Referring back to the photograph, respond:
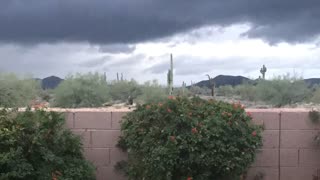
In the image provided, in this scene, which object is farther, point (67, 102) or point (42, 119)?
point (67, 102)

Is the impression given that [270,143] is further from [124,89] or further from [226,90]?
[226,90]

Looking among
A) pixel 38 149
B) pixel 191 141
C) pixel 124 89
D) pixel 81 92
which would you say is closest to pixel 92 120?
pixel 38 149

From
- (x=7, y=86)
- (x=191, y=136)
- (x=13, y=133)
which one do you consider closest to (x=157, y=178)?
(x=191, y=136)

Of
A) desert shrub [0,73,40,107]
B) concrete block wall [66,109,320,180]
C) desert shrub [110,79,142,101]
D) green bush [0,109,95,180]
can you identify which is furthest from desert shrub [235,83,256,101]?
green bush [0,109,95,180]

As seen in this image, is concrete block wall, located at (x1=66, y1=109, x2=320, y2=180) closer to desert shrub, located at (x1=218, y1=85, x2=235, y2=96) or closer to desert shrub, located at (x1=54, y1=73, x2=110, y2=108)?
desert shrub, located at (x1=54, y1=73, x2=110, y2=108)

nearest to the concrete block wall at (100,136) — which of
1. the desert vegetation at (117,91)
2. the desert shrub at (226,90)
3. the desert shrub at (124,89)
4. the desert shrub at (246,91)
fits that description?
the desert vegetation at (117,91)

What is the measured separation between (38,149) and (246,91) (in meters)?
23.0

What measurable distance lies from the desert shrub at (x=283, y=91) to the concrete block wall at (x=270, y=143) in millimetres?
17415

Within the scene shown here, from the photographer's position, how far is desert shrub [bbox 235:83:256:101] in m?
28.5

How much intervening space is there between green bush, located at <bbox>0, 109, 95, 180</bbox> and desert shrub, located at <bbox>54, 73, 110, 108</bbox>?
16.9 meters

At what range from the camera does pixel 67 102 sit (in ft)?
86.1

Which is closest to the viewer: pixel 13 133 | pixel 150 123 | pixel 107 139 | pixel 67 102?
pixel 13 133

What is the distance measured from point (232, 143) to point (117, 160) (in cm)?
199

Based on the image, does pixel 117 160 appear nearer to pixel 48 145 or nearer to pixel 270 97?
pixel 48 145
